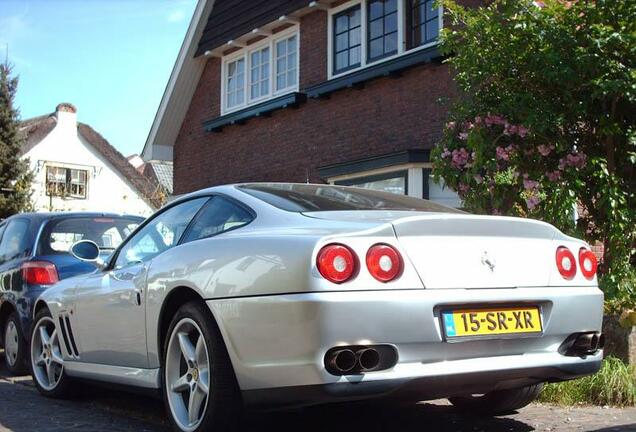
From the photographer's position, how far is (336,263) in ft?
11.1

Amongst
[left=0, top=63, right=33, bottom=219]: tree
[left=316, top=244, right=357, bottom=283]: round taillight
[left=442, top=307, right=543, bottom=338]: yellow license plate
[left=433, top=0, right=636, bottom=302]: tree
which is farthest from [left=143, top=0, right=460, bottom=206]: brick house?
[left=0, top=63, right=33, bottom=219]: tree

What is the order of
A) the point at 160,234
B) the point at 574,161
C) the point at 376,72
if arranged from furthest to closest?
the point at 376,72 → the point at 574,161 → the point at 160,234

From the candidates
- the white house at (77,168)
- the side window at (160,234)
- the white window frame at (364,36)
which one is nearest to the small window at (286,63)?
the white window frame at (364,36)

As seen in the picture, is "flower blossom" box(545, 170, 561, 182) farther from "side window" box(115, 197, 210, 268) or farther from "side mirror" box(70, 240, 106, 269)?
"side mirror" box(70, 240, 106, 269)

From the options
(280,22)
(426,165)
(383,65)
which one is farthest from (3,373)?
(280,22)

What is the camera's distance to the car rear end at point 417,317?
3311 millimetres

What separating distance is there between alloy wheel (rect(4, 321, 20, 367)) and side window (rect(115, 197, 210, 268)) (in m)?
2.26

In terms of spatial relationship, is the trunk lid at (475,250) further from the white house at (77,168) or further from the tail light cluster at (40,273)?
the white house at (77,168)

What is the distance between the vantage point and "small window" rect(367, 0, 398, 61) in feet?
40.9

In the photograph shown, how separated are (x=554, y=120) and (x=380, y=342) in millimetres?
3287

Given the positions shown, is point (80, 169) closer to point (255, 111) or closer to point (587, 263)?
point (255, 111)

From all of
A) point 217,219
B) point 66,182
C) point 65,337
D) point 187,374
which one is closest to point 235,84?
point 65,337

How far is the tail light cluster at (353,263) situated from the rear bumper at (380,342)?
0.08 meters

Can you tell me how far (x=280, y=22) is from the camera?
1477 cm
